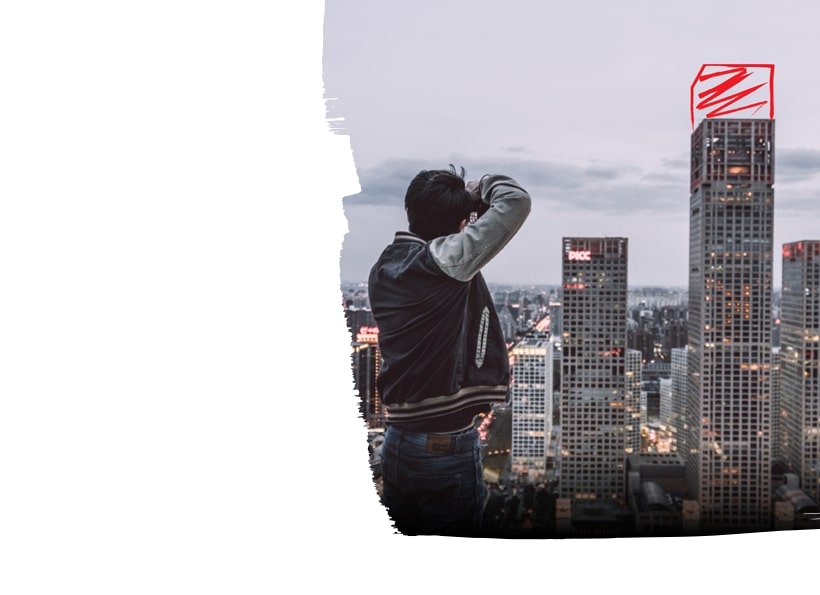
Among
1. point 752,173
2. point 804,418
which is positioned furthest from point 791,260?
point 804,418

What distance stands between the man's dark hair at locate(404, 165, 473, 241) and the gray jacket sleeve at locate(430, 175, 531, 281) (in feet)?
0.16

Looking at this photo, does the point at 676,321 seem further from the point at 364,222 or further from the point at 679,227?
the point at 364,222

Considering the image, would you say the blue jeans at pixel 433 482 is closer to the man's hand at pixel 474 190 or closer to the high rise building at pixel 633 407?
the high rise building at pixel 633 407

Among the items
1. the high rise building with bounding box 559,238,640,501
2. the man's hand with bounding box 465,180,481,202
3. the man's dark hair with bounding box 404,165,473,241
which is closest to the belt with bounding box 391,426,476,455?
the high rise building with bounding box 559,238,640,501

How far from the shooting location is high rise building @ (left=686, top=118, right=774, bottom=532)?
3.03 m

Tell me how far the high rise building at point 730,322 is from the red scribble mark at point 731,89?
0.05 metres

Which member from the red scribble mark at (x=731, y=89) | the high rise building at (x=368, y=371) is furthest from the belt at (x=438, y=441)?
the red scribble mark at (x=731, y=89)

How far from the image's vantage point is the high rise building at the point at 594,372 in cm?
304

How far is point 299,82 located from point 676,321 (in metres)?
1.70

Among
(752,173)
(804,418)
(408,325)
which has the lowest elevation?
(804,418)

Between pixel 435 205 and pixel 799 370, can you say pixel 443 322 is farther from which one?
pixel 799 370

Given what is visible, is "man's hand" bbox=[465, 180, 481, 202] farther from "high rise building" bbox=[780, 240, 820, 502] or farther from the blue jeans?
"high rise building" bbox=[780, 240, 820, 502]

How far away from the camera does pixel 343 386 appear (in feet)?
9.94

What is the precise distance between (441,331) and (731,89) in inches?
56.0
